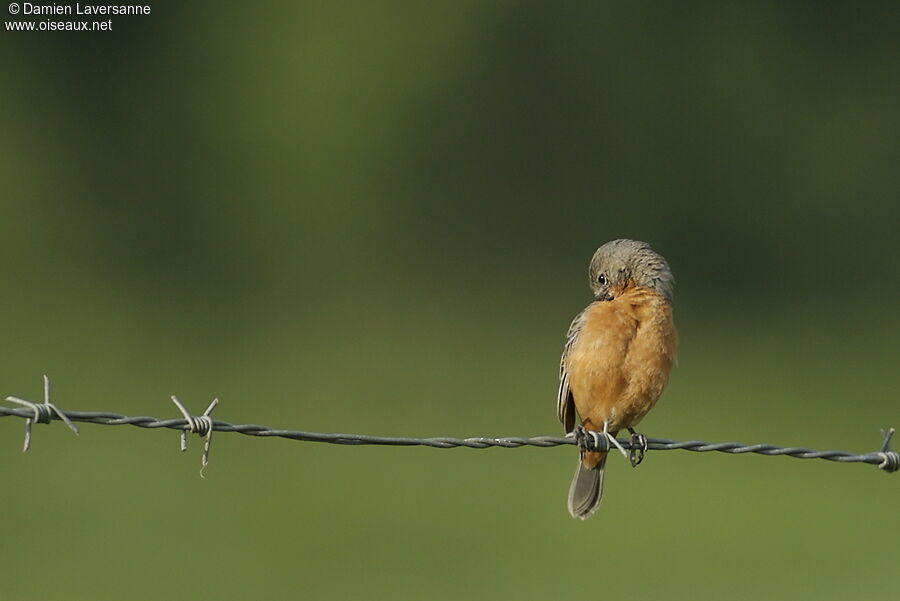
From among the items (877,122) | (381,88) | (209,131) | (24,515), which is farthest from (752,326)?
(24,515)

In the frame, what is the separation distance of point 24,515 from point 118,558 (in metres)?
1.57

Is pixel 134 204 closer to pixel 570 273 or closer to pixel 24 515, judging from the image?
pixel 570 273

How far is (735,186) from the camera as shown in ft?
77.8

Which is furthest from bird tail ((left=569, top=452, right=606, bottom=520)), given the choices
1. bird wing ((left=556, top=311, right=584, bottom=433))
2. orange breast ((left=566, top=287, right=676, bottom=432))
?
orange breast ((left=566, top=287, right=676, bottom=432))

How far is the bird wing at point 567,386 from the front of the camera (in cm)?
830

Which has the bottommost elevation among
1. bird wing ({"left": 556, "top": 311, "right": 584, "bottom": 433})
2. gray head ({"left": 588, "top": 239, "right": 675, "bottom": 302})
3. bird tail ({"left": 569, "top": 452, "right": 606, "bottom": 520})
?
bird tail ({"left": 569, "top": 452, "right": 606, "bottom": 520})

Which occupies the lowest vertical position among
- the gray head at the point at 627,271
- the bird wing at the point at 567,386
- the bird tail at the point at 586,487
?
the bird tail at the point at 586,487

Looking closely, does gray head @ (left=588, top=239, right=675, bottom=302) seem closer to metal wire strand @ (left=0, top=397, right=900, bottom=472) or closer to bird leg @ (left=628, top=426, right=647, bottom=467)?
bird leg @ (left=628, top=426, right=647, bottom=467)

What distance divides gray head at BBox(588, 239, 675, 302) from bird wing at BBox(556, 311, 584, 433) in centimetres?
23

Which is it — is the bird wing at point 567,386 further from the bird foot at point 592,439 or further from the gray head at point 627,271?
the bird foot at point 592,439

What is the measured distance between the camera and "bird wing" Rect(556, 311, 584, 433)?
830cm

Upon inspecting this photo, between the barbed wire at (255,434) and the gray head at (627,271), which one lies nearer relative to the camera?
the barbed wire at (255,434)

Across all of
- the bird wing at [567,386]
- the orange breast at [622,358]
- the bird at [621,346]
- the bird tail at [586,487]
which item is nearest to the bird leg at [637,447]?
the bird at [621,346]

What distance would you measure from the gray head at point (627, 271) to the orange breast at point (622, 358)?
0.43 feet
